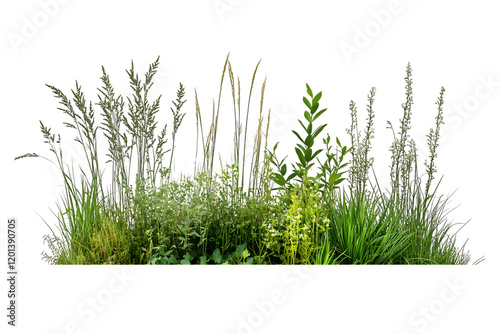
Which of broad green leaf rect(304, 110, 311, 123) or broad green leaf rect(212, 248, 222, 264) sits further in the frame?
broad green leaf rect(304, 110, 311, 123)

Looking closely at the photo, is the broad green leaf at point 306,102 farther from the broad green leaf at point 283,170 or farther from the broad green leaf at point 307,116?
the broad green leaf at point 283,170

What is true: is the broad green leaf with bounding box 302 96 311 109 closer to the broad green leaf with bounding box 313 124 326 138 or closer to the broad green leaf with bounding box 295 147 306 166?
the broad green leaf with bounding box 313 124 326 138

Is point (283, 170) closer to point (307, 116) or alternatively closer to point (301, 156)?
point (301, 156)

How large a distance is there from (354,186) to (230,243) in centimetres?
98

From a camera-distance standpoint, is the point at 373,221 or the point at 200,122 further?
the point at 200,122

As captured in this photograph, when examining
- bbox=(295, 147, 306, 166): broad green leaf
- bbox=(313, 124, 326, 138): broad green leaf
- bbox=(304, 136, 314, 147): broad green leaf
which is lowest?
bbox=(295, 147, 306, 166): broad green leaf

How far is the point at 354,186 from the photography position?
3.60 metres

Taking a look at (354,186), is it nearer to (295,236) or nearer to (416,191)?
(416,191)

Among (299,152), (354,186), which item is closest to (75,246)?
(299,152)

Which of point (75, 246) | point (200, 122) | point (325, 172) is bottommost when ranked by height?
point (75, 246)

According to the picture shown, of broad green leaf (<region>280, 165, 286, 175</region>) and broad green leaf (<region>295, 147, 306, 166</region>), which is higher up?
broad green leaf (<region>295, 147, 306, 166</region>)

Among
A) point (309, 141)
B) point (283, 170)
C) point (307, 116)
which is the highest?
point (307, 116)

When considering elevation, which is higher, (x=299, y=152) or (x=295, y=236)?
(x=299, y=152)

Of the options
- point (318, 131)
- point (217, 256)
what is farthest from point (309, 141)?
point (217, 256)
